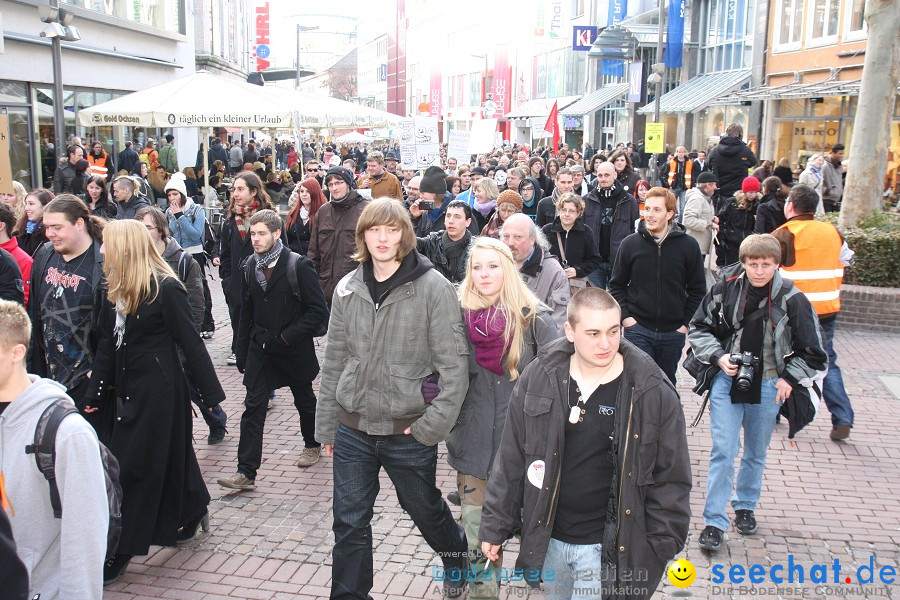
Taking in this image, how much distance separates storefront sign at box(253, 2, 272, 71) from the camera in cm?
7275

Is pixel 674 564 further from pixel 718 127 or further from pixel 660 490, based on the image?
Answer: pixel 718 127

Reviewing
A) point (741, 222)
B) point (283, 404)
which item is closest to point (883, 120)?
point (741, 222)

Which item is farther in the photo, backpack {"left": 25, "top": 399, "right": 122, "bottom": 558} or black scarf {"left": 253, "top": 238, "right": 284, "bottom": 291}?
black scarf {"left": 253, "top": 238, "right": 284, "bottom": 291}

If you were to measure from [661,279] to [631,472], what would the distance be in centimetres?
322

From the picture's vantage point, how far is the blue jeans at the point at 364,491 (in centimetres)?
424

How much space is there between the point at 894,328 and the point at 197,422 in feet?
28.1

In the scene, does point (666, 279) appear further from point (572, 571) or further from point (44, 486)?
point (44, 486)

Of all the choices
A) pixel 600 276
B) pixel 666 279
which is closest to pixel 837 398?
pixel 666 279

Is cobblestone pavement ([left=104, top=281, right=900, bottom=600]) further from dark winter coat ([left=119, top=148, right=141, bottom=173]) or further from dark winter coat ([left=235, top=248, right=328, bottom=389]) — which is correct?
dark winter coat ([left=119, top=148, right=141, bottom=173])

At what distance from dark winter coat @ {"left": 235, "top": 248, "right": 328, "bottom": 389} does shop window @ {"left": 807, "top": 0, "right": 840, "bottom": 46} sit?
Result: 2264 centimetres

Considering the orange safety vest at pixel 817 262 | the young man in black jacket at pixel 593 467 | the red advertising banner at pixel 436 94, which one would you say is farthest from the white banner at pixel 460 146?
the red advertising banner at pixel 436 94

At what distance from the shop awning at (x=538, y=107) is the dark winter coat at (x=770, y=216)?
3925cm

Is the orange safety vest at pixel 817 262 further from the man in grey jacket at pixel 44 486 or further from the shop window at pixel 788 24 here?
the shop window at pixel 788 24

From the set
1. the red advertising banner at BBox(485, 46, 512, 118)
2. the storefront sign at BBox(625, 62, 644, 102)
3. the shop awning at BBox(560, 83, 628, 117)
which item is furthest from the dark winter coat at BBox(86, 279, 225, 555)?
the red advertising banner at BBox(485, 46, 512, 118)
